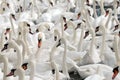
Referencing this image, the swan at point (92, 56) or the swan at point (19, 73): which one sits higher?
the swan at point (92, 56)

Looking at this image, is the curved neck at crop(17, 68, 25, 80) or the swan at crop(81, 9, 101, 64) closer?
the curved neck at crop(17, 68, 25, 80)

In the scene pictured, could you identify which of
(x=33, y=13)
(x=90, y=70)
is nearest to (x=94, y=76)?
(x=90, y=70)

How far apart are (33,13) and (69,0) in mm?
1528

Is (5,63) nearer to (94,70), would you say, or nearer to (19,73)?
(19,73)

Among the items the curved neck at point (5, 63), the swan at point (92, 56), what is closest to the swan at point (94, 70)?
the swan at point (92, 56)

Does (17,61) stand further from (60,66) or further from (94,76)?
(94,76)

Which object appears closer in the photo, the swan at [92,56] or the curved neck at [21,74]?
the curved neck at [21,74]

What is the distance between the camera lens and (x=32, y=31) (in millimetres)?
11984

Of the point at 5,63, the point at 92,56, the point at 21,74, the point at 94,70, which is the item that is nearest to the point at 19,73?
the point at 21,74

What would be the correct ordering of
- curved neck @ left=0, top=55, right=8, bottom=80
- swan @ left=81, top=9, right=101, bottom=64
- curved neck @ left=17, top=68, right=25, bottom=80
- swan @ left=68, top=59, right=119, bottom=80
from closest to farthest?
1. curved neck @ left=17, top=68, right=25, bottom=80
2. curved neck @ left=0, top=55, right=8, bottom=80
3. swan @ left=68, top=59, right=119, bottom=80
4. swan @ left=81, top=9, right=101, bottom=64

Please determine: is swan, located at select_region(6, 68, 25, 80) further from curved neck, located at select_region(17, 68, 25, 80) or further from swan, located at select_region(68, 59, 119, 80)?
swan, located at select_region(68, 59, 119, 80)

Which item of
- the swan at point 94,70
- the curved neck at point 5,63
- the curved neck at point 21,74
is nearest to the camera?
the curved neck at point 21,74

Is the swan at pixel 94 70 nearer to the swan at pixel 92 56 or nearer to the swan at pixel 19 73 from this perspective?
the swan at pixel 92 56

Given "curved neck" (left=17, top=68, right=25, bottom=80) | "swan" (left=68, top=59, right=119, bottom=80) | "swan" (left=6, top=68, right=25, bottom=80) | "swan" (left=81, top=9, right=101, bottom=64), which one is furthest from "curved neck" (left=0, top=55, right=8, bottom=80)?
"swan" (left=81, top=9, right=101, bottom=64)
